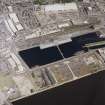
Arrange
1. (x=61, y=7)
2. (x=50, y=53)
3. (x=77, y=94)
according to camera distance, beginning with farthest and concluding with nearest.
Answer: (x=61, y=7)
(x=77, y=94)
(x=50, y=53)

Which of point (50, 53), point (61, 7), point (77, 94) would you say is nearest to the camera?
point (50, 53)

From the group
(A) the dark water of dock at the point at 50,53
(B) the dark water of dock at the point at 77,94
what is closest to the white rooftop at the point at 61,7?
(A) the dark water of dock at the point at 50,53

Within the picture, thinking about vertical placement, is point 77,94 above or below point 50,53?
below

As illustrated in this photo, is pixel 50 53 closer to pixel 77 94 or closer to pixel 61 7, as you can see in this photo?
pixel 77 94

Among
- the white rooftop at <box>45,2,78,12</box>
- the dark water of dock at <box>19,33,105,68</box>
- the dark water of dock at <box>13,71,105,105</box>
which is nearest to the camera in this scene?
the dark water of dock at <box>13,71,105,105</box>

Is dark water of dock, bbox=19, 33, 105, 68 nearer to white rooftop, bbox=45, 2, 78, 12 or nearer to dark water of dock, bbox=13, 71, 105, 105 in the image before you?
dark water of dock, bbox=13, 71, 105, 105

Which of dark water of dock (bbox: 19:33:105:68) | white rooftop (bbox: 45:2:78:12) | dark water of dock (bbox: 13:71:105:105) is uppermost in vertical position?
white rooftop (bbox: 45:2:78:12)

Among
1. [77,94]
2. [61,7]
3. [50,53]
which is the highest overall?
[61,7]

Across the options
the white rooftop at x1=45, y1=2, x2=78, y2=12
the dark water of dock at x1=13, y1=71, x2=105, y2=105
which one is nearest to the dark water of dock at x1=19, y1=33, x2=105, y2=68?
the dark water of dock at x1=13, y1=71, x2=105, y2=105

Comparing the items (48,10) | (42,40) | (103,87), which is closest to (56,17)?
(48,10)

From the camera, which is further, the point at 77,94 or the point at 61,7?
the point at 61,7

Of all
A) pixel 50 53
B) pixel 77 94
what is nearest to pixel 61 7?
pixel 50 53
